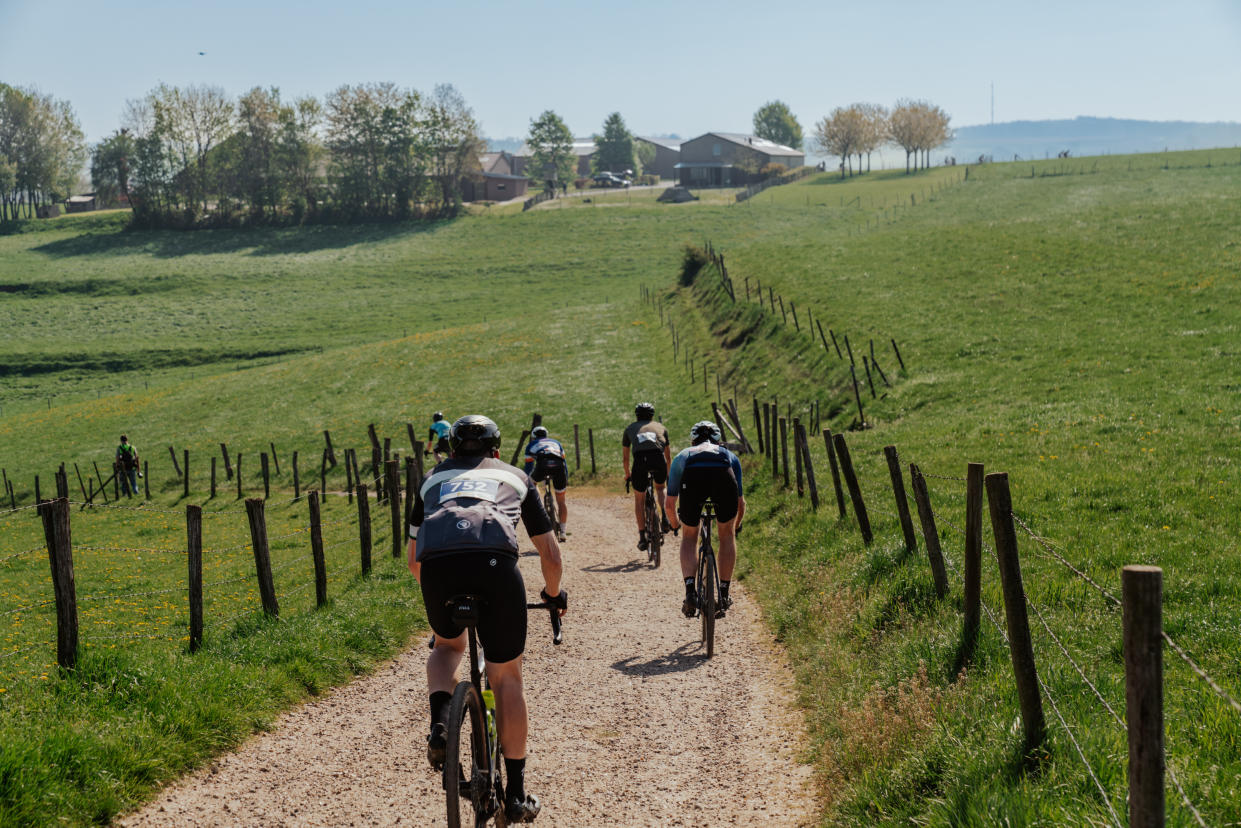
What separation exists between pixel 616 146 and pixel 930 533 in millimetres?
172746

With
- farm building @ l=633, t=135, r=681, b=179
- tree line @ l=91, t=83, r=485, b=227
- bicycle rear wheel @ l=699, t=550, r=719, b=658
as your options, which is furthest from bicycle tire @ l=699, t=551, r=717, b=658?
farm building @ l=633, t=135, r=681, b=179

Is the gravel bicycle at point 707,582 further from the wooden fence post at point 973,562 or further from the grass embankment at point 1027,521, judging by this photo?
the wooden fence post at point 973,562

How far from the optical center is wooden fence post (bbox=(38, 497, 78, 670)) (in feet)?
27.8

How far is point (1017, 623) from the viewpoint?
6.13 metres

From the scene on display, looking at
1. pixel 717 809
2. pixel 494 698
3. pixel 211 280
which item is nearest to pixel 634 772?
pixel 717 809

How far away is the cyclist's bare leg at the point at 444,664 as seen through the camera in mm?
5879

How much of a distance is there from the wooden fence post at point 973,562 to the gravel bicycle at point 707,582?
10.1 ft

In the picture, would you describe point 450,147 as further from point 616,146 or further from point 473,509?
point 473,509

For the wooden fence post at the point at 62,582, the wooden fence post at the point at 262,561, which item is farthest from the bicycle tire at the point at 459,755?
the wooden fence post at the point at 262,561

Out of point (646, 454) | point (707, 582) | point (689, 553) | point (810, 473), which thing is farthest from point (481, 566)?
point (810, 473)

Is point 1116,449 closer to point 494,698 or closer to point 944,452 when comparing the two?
point 944,452

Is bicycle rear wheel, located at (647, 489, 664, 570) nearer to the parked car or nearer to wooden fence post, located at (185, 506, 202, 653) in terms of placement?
wooden fence post, located at (185, 506, 202, 653)

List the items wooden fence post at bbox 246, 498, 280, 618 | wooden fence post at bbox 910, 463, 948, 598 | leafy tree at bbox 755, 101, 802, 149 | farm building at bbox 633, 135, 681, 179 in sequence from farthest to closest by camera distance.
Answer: leafy tree at bbox 755, 101, 802, 149, farm building at bbox 633, 135, 681, 179, wooden fence post at bbox 246, 498, 280, 618, wooden fence post at bbox 910, 463, 948, 598

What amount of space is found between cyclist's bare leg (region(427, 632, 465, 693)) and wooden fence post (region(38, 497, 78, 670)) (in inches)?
175
